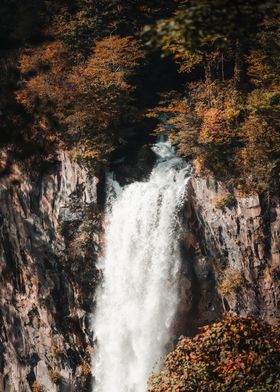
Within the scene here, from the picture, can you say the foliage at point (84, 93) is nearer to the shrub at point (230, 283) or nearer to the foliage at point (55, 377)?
the shrub at point (230, 283)

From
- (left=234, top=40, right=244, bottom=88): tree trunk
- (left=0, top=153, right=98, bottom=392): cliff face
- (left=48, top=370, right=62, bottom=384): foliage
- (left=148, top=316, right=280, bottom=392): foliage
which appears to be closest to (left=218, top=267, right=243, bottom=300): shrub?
(left=148, top=316, right=280, bottom=392): foliage

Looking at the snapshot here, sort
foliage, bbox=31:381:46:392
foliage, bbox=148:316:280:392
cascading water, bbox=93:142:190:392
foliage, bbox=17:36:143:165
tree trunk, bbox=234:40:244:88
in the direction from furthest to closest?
1. foliage, bbox=31:381:46:392
2. foliage, bbox=17:36:143:165
3. cascading water, bbox=93:142:190:392
4. tree trunk, bbox=234:40:244:88
5. foliage, bbox=148:316:280:392

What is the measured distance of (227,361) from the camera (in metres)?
10.7

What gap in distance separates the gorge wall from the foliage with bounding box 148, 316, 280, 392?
6.89 meters

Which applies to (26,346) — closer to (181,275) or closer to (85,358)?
(85,358)

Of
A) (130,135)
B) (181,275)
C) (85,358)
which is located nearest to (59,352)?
(85,358)

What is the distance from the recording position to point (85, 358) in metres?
24.5

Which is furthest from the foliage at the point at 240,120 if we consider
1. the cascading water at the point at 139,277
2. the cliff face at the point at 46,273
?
the cliff face at the point at 46,273

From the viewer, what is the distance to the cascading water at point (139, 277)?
67.9ft

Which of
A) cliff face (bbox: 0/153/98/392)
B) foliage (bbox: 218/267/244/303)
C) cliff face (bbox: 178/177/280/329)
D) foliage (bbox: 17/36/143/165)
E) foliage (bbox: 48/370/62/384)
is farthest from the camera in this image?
foliage (bbox: 48/370/62/384)

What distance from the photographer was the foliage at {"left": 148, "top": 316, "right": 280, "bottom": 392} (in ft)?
33.3

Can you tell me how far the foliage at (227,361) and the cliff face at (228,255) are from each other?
6467 mm

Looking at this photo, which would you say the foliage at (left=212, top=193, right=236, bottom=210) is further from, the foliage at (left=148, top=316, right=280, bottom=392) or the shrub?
the foliage at (left=148, top=316, right=280, bottom=392)

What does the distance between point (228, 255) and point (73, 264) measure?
945cm
